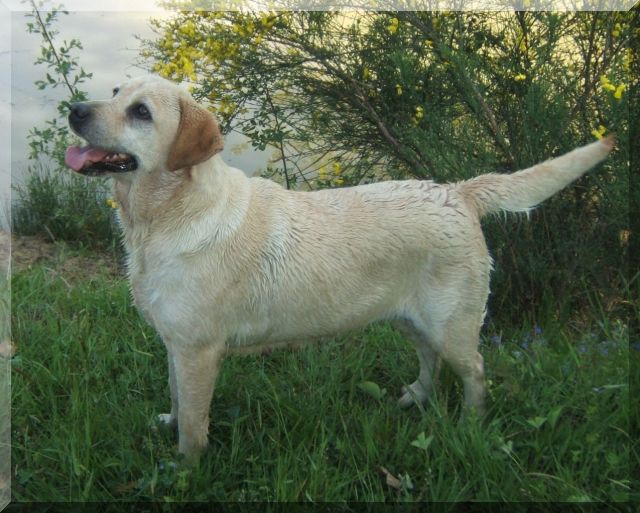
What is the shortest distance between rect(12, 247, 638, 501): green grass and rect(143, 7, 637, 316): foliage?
0.67m

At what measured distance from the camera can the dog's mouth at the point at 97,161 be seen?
2910 mm

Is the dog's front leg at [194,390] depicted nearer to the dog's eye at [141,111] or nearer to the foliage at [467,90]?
the dog's eye at [141,111]

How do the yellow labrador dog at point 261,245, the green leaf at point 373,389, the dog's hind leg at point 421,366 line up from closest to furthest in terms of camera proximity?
the yellow labrador dog at point 261,245
the green leaf at point 373,389
the dog's hind leg at point 421,366

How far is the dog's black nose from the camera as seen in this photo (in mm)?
2854

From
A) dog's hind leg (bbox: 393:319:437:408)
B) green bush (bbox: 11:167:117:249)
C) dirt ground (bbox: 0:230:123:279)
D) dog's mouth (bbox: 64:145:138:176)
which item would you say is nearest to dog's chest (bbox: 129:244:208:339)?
dog's mouth (bbox: 64:145:138:176)

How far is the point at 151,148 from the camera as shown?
116 inches

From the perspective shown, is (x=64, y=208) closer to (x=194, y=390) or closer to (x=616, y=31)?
(x=194, y=390)

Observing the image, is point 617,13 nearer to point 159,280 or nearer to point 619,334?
point 619,334

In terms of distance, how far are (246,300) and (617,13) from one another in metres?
3.22

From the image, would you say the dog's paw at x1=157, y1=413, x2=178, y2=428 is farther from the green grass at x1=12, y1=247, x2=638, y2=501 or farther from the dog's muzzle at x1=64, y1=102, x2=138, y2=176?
the dog's muzzle at x1=64, y1=102, x2=138, y2=176

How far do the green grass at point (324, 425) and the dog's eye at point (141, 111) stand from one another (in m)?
1.48

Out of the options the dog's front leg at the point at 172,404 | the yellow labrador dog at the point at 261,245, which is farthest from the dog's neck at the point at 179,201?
the dog's front leg at the point at 172,404

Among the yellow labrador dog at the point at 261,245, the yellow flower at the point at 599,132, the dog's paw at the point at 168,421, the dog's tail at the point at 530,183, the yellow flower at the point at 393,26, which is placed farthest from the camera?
the yellow flower at the point at 393,26

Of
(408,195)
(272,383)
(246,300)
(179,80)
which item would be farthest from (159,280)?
(179,80)
